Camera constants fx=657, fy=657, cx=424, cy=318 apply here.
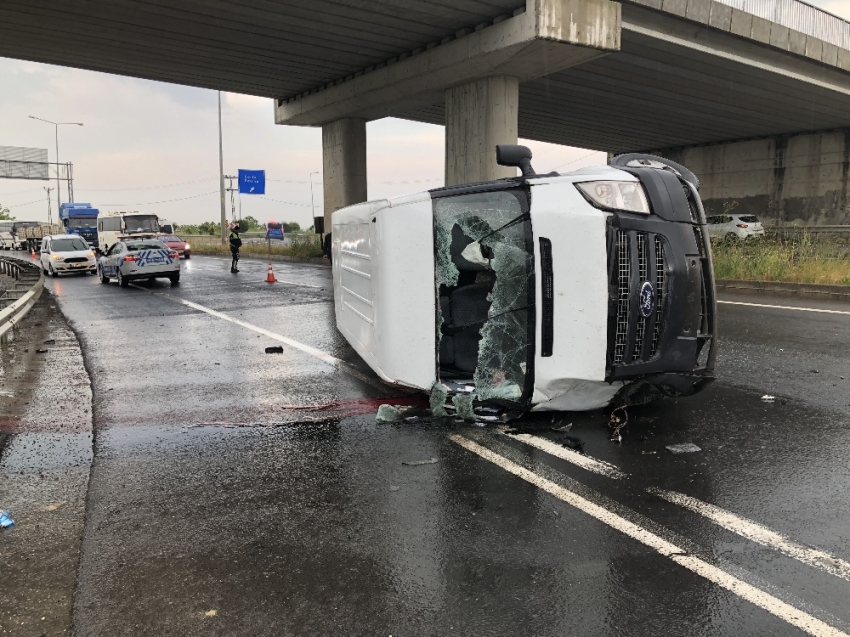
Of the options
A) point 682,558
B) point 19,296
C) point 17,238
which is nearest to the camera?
point 682,558

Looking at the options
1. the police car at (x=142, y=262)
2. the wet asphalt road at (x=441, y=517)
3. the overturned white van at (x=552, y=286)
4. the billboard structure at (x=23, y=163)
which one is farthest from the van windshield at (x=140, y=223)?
the billboard structure at (x=23, y=163)

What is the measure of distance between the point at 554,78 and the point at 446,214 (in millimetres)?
19876

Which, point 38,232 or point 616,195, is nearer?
point 616,195

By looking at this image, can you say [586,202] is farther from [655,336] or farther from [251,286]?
[251,286]

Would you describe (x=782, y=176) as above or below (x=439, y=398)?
above

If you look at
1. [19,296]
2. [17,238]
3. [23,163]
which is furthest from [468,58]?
[23,163]

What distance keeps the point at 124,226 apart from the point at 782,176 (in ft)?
110

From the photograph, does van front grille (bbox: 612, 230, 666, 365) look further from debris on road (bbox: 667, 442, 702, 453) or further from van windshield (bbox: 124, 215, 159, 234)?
van windshield (bbox: 124, 215, 159, 234)

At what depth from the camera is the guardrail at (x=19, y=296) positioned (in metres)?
10.0

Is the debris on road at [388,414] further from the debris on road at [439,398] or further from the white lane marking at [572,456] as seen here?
the white lane marking at [572,456]

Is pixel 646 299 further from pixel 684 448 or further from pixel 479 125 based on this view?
pixel 479 125

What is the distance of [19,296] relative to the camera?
14352 mm

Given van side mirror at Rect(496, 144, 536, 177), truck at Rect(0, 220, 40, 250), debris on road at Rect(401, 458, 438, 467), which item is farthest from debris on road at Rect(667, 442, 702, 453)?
truck at Rect(0, 220, 40, 250)

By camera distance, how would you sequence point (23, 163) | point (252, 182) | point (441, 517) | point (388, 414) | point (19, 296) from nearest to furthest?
point (441, 517), point (388, 414), point (19, 296), point (252, 182), point (23, 163)
